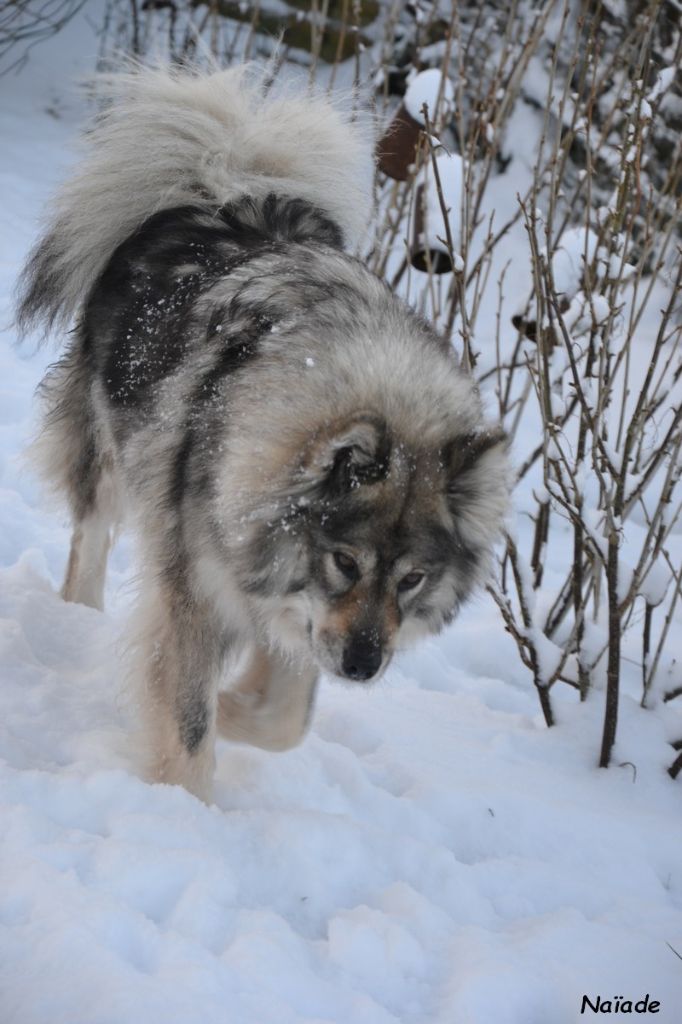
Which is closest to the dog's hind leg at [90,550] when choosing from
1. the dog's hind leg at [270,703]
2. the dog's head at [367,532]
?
the dog's hind leg at [270,703]

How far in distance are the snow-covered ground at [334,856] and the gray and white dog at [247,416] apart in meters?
0.24

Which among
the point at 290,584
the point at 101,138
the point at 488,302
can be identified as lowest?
the point at 488,302

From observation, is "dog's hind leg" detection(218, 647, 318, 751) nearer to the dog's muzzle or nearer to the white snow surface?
the dog's muzzle

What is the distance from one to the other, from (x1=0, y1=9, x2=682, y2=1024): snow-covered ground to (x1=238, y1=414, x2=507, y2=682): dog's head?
485 mm

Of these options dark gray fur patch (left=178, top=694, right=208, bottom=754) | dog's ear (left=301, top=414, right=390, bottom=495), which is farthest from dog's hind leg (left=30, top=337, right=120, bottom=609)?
dog's ear (left=301, top=414, right=390, bottom=495)

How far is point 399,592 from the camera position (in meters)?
Result: 2.50

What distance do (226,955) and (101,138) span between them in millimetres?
2494

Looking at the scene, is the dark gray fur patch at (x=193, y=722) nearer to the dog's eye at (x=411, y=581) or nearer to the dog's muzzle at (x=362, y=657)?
the dog's muzzle at (x=362, y=657)

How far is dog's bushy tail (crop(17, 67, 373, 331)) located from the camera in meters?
3.21

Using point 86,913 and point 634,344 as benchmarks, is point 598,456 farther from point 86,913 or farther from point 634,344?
point 634,344

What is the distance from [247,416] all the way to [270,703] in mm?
859

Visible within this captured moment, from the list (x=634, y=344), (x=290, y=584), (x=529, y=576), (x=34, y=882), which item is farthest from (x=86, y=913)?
(x=634, y=344)

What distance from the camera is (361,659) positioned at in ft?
7.84

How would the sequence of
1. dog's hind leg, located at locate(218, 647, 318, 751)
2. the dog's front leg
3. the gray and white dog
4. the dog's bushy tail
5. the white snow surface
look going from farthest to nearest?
the white snow surface < the dog's bushy tail < dog's hind leg, located at locate(218, 647, 318, 751) < the dog's front leg < the gray and white dog
